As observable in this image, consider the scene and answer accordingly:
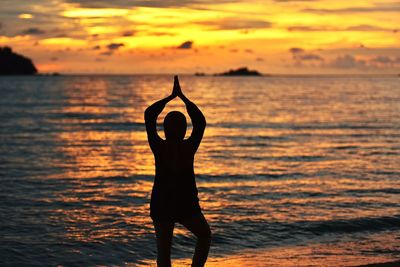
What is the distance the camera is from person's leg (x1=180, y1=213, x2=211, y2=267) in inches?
263

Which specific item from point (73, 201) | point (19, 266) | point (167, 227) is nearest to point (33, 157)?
point (73, 201)

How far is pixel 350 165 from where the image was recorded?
24.3 m

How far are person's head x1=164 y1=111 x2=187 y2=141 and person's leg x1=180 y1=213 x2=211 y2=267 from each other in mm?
907

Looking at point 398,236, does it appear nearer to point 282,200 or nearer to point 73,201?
point 282,200

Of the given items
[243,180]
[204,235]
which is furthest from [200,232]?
[243,180]

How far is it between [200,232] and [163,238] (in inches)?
16.3

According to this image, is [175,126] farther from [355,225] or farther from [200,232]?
[355,225]

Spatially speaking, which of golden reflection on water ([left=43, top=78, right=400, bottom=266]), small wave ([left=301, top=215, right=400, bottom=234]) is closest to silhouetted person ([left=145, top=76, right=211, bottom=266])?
golden reflection on water ([left=43, top=78, right=400, bottom=266])

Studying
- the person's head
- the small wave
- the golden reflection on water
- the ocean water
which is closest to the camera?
the person's head

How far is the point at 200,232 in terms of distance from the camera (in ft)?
22.2

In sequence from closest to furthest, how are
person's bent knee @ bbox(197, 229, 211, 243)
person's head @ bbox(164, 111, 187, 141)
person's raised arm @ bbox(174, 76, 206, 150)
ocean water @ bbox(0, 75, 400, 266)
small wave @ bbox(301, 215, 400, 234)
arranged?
person's head @ bbox(164, 111, 187, 141) < person's raised arm @ bbox(174, 76, 206, 150) < person's bent knee @ bbox(197, 229, 211, 243) < ocean water @ bbox(0, 75, 400, 266) < small wave @ bbox(301, 215, 400, 234)

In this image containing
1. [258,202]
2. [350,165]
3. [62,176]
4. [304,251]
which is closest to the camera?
[304,251]

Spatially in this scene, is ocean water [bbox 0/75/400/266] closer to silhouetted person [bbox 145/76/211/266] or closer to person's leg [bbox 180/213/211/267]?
person's leg [bbox 180/213/211/267]

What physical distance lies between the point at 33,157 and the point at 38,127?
16703 millimetres
